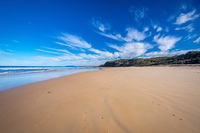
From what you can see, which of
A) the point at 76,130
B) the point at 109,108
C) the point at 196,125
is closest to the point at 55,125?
the point at 76,130

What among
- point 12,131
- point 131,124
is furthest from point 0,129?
point 131,124

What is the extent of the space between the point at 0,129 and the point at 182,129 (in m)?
3.76

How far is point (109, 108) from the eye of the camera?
217 cm

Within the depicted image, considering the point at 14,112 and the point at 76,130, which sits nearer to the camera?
the point at 76,130

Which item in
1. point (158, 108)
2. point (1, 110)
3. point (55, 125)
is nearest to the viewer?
point (55, 125)

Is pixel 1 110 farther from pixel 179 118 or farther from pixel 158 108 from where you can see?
pixel 179 118

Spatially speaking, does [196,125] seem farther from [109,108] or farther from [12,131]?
[12,131]

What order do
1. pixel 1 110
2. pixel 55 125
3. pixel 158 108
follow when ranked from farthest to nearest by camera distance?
pixel 1 110, pixel 158 108, pixel 55 125

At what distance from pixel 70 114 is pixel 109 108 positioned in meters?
1.10

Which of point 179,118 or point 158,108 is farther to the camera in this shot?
point 158,108

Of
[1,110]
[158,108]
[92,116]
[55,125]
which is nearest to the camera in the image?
[55,125]

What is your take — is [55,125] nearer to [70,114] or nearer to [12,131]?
[70,114]

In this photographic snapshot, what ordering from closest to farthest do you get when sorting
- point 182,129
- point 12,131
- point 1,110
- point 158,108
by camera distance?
point 182,129, point 12,131, point 158,108, point 1,110

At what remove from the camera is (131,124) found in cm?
157
